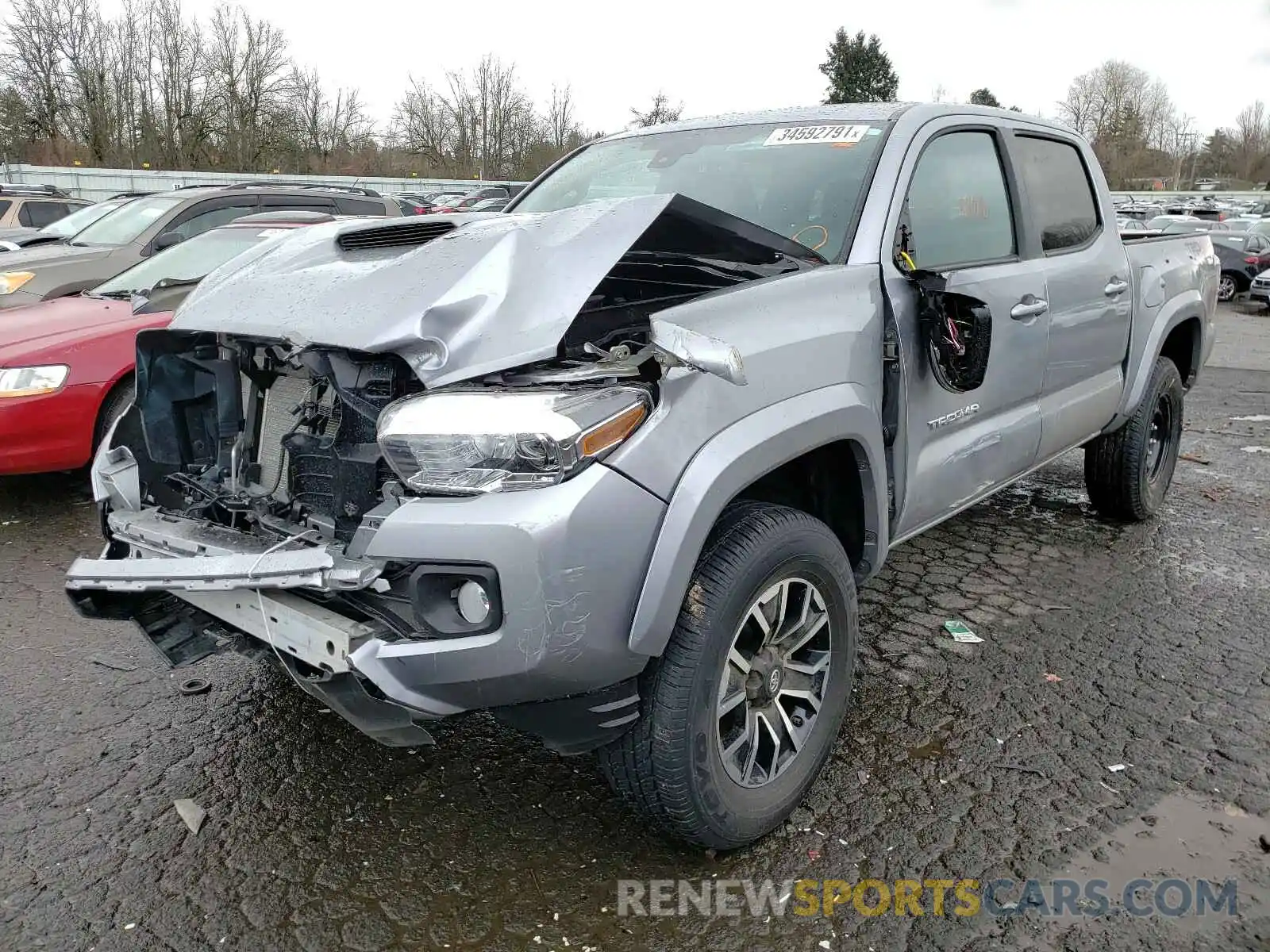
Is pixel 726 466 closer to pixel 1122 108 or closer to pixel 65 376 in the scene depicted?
pixel 65 376

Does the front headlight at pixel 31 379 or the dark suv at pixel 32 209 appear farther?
the dark suv at pixel 32 209

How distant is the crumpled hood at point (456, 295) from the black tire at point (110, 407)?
2.78 m

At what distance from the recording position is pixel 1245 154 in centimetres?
6619

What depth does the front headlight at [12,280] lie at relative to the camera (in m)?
6.72

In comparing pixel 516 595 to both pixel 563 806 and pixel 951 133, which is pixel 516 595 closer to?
pixel 563 806

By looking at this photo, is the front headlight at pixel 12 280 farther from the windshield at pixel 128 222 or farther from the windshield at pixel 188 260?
the windshield at pixel 128 222

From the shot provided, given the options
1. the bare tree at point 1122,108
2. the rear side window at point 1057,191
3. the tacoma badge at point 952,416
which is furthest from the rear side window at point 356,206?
the bare tree at point 1122,108

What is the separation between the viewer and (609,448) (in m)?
2.05

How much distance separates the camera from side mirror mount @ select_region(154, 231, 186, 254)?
25.5 feet

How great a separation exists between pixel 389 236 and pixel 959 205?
1.99 meters

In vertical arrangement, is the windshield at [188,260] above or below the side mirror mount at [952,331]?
above

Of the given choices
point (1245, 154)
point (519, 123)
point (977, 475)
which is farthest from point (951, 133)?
point (1245, 154)

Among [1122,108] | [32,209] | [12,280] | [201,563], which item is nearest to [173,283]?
[12,280]

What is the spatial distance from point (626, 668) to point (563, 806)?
828 millimetres
